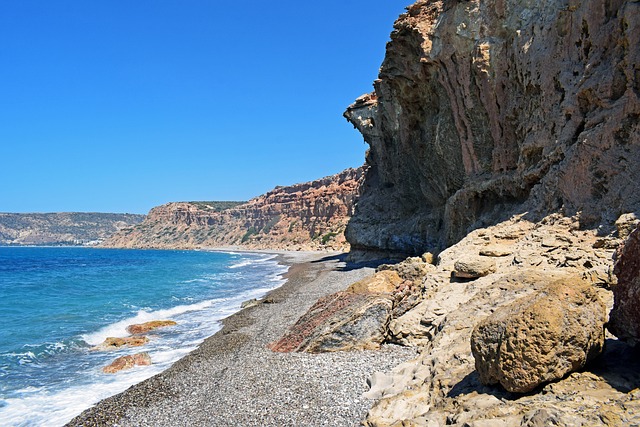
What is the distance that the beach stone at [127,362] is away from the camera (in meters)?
14.2

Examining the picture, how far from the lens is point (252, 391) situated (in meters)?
10.2

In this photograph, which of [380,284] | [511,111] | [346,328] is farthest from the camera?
[511,111]

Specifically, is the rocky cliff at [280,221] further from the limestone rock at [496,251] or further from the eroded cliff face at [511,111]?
the limestone rock at [496,251]

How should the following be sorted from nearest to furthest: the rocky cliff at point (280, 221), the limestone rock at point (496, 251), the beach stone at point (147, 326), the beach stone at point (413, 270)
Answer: the limestone rock at point (496, 251), the beach stone at point (413, 270), the beach stone at point (147, 326), the rocky cliff at point (280, 221)

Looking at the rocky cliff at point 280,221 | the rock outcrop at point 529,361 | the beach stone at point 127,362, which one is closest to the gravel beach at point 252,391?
the rock outcrop at point 529,361

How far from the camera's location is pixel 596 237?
1144 centimetres

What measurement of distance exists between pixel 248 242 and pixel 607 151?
143 metres

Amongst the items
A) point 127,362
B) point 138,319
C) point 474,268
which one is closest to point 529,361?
point 474,268

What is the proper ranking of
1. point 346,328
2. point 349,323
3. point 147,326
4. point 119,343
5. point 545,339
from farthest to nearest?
point 147,326, point 119,343, point 349,323, point 346,328, point 545,339

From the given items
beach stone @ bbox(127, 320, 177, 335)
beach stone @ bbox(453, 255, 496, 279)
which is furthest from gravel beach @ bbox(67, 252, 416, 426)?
beach stone @ bbox(127, 320, 177, 335)

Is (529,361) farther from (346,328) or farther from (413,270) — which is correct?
(413,270)

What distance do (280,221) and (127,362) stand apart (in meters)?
126

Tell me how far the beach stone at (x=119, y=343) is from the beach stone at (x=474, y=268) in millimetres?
13238

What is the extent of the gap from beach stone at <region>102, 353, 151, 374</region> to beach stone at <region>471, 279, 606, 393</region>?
12440 millimetres
